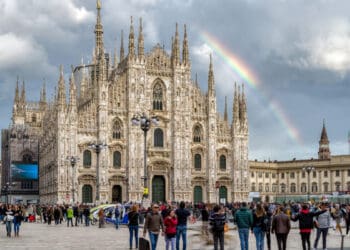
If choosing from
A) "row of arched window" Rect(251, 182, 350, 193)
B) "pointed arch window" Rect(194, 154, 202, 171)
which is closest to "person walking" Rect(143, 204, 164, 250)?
"pointed arch window" Rect(194, 154, 202, 171)

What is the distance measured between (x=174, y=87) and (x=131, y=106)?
5641 millimetres

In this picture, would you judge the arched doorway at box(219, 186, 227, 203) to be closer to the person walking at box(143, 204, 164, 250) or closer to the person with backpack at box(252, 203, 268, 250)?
the person with backpack at box(252, 203, 268, 250)

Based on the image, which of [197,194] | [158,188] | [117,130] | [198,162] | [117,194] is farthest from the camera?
[197,194]

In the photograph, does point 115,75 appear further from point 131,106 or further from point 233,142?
point 233,142

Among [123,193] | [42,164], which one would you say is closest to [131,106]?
[123,193]

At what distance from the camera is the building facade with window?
10169 centimetres

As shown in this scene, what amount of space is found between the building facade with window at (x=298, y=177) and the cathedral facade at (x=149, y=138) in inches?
1133

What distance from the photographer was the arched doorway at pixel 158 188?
71062 mm

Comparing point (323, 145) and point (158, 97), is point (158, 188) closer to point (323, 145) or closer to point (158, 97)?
point (158, 97)

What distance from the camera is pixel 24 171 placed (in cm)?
8388

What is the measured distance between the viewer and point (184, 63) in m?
71.8

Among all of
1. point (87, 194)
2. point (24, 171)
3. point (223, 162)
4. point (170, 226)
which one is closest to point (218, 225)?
point (170, 226)

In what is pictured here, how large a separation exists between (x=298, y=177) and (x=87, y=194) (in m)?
49.6

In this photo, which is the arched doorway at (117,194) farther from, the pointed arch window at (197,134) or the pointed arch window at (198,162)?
the pointed arch window at (197,134)
